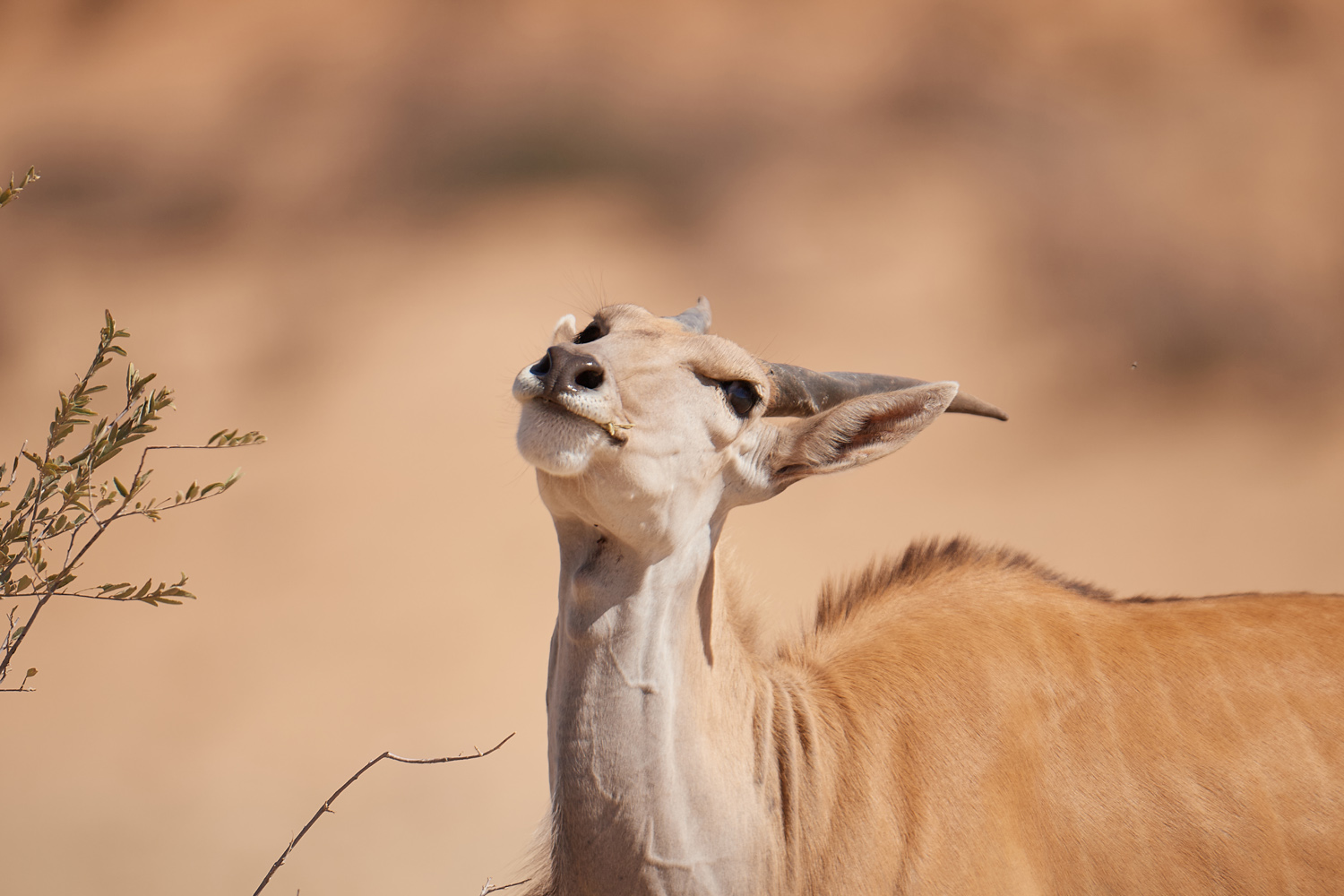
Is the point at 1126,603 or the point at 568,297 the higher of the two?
the point at 568,297

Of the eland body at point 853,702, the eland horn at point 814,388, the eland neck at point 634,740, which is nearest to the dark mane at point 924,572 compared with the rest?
the eland body at point 853,702

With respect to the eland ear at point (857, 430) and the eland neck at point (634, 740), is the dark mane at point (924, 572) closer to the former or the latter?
the eland ear at point (857, 430)

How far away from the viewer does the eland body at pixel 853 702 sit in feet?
7.64

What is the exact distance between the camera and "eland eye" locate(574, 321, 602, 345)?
2535 millimetres

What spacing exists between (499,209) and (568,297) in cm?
114

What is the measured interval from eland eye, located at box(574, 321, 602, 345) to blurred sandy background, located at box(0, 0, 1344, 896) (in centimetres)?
399

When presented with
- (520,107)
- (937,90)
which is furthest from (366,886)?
(937,90)

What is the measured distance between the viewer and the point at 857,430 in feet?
8.45

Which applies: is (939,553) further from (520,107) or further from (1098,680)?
(520,107)

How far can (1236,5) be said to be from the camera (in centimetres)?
973

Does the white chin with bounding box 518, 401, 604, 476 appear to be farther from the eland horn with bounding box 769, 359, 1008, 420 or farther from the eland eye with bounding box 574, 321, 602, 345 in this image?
the eland horn with bounding box 769, 359, 1008, 420

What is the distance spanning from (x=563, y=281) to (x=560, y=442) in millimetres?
7094

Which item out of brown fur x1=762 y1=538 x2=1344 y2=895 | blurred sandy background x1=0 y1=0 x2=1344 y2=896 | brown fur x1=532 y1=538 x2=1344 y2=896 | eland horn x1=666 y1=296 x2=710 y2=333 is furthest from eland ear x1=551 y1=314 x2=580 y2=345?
blurred sandy background x1=0 y1=0 x2=1344 y2=896

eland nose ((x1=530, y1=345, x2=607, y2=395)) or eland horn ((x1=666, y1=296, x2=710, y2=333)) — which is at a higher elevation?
eland horn ((x1=666, y1=296, x2=710, y2=333))
